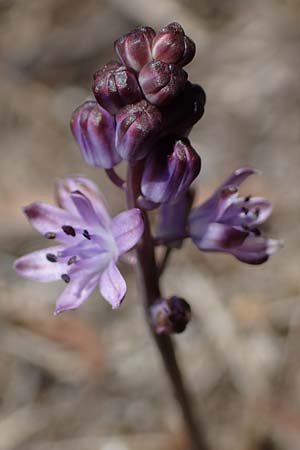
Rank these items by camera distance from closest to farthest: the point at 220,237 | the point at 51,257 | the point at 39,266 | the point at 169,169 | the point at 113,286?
1. the point at 169,169
2. the point at 113,286
3. the point at 220,237
4. the point at 51,257
5. the point at 39,266

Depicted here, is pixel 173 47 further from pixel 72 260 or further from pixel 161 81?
pixel 72 260

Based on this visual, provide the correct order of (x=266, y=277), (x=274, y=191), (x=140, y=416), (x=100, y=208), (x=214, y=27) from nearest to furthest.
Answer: (x=100, y=208)
(x=140, y=416)
(x=266, y=277)
(x=274, y=191)
(x=214, y=27)

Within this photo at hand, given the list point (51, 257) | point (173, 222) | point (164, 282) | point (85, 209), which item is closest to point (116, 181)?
point (85, 209)

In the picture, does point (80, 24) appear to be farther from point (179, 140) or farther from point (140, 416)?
point (179, 140)

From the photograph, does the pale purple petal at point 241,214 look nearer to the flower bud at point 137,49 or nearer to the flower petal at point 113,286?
the flower petal at point 113,286

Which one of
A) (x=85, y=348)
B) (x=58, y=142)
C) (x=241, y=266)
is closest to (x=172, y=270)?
(x=241, y=266)

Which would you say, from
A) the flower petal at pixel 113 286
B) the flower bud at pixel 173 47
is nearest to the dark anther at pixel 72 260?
the flower petal at pixel 113 286

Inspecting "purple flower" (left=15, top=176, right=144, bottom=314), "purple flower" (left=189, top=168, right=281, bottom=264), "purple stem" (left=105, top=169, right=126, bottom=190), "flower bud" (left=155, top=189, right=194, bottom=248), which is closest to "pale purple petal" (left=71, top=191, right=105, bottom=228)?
"purple flower" (left=15, top=176, right=144, bottom=314)
